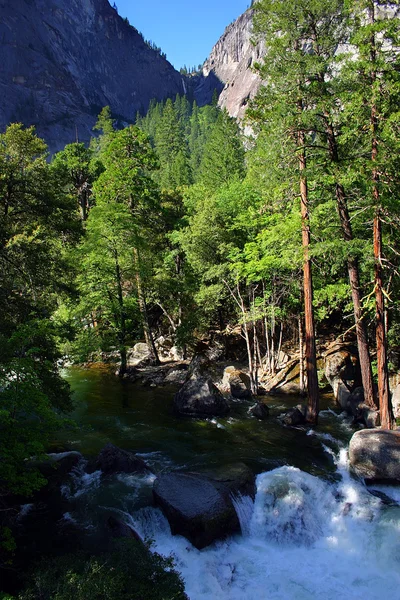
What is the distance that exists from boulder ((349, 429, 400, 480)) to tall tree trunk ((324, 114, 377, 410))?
115 inches

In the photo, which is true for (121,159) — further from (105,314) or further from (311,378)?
(311,378)

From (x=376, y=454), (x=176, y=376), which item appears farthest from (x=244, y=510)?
(x=176, y=376)

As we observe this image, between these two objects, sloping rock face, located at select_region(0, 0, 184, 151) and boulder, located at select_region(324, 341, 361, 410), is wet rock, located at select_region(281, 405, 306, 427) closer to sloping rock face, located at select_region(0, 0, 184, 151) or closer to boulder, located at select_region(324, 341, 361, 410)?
boulder, located at select_region(324, 341, 361, 410)

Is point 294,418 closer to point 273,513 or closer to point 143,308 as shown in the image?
point 273,513

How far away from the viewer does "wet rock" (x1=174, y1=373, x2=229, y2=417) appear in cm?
1675

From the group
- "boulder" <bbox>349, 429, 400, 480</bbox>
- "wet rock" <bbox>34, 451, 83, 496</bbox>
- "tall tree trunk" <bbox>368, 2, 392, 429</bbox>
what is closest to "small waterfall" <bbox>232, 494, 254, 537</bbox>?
"boulder" <bbox>349, 429, 400, 480</bbox>

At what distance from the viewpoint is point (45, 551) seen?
7820 mm

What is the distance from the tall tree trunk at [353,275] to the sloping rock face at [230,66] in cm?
12430

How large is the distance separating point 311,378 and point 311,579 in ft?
24.5

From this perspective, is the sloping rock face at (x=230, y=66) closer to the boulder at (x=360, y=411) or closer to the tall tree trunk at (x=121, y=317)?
the tall tree trunk at (x=121, y=317)

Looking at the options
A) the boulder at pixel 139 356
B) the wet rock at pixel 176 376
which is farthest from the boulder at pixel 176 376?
the boulder at pixel 139 356

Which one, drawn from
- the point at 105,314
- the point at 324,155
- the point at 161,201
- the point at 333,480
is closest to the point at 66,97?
the point at 161,201

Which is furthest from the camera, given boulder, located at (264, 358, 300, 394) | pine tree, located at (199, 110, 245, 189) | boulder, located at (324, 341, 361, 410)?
pine tree, located at (199, 110, 245, 189)

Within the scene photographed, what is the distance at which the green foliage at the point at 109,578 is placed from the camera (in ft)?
18.4
